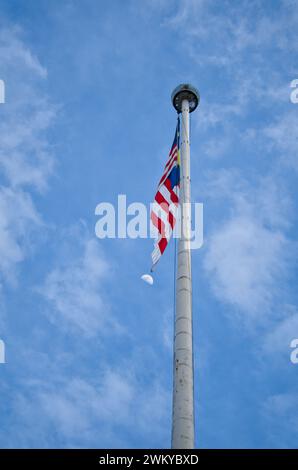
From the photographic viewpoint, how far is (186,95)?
21.2 meters

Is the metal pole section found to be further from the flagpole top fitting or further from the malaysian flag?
the flagpole top fitting

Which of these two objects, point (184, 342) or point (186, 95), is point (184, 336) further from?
point (186, 95)

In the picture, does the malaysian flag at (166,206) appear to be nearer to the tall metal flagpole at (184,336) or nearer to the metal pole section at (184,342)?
the tall metal flagpole at (184,336)

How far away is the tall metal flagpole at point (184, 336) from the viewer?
12.8 meters

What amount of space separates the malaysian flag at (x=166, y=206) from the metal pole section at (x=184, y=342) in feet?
1.87

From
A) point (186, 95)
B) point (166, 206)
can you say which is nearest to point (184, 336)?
point (166, 206)

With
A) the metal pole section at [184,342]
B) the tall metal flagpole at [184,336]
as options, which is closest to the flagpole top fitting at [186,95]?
the tall metal flagpole at [184,336]

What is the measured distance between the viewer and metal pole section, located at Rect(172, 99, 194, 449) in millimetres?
12773

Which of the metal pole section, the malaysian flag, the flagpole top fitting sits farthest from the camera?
the flagpole top fitting

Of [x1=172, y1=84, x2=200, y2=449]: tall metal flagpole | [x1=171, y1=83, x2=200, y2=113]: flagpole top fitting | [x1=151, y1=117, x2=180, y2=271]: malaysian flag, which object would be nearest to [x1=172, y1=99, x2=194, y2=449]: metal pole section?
[x1=172, y1=84, x2=200, y2=449]: tall metal flagpole

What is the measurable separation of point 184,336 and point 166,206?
5.06 m
